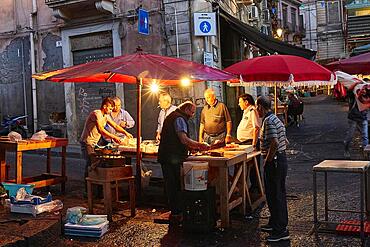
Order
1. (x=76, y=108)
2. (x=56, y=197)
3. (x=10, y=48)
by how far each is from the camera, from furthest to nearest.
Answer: (x=10, y=48), (x=76, y=108), (x=56, y=197)

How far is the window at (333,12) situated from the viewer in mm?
47469

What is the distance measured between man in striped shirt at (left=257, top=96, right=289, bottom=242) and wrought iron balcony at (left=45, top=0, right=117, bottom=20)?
929 cm

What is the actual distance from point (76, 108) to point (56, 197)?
7066 mm

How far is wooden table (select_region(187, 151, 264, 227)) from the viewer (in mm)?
6020

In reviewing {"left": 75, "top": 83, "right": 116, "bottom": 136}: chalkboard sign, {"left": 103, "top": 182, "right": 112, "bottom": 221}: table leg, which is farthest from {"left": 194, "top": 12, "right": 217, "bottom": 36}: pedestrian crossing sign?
{"left": 103, "top": 182, "right": 112, "bottom": 221}: table leg

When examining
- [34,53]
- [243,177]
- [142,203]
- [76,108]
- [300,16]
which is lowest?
[142,203]

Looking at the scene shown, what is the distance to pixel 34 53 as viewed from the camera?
1566 centimetres

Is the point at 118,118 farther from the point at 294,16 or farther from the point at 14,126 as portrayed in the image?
the point at 294,16

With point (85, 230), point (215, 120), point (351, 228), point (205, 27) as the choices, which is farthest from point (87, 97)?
point (351, 228)

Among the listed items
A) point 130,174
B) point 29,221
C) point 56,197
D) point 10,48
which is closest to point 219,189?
point 130,174

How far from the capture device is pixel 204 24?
1280 cm

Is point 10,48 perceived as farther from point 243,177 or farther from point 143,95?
point 243,177

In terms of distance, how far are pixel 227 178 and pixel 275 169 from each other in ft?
2.51

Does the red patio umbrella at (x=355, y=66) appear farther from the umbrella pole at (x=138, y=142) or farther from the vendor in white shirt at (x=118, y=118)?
the vendor in white shirt at (x=118, y=118)
